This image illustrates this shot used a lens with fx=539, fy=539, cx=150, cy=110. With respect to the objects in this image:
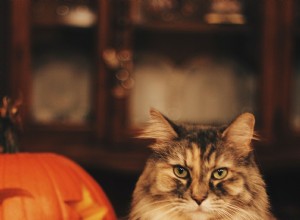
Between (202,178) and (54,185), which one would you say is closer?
(202,178)

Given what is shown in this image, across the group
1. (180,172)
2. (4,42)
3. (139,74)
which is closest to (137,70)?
(139,74)

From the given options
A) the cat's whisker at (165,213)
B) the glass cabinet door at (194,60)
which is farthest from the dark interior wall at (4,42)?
the cat's whisker at (165,213)

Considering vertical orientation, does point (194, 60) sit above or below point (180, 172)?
above

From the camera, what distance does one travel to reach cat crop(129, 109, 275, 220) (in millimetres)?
1013

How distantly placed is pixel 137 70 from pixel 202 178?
49.4 inches

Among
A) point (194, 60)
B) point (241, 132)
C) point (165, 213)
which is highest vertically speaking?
point (194, 60)

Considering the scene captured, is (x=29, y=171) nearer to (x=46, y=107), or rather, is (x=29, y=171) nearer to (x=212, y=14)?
(x=46, y=107)

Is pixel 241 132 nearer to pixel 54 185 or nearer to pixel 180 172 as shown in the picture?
pixel 180 172

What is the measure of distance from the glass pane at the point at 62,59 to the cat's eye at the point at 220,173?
3.79 feet

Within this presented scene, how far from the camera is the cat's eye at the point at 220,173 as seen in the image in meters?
1.05

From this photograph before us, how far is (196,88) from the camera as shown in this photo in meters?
2.32

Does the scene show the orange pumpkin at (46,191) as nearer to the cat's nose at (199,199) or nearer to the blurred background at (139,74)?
the cat's nose at (199,199)

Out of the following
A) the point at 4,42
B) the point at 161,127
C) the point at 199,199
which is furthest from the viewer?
the point at 4,42

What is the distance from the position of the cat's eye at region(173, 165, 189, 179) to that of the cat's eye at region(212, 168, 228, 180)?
5 centimetres
